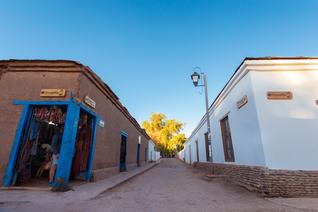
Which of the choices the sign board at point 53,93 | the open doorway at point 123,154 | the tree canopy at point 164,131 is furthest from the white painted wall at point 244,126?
the tree canopy at point 164,131

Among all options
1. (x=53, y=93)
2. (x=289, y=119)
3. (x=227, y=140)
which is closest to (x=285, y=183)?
(x=289, y=119)

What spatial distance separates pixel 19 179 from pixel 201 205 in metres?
5.51

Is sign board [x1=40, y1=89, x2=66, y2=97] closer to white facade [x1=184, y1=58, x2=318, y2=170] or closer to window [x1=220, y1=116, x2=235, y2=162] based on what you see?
white facade [x1=184, y1=58, x2=318, y2=170]

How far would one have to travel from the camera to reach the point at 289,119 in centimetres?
470

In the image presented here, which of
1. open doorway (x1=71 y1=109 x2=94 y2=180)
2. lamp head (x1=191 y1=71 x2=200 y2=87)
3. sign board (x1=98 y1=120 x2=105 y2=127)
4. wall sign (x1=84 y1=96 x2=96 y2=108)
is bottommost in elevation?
open doorway (x1=71 y1=109 x2=94 y2=180)

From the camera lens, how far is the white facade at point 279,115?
4445 mm

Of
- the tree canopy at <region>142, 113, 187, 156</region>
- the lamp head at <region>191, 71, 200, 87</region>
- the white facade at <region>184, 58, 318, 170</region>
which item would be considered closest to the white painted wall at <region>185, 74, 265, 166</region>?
the white facade at <region>184, 58, 318, 170</region>

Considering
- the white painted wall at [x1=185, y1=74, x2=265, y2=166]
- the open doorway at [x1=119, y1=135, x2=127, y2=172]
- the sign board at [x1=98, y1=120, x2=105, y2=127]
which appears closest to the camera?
the white painted wall at [x1=185, y1=74, x2=265, y2=166]

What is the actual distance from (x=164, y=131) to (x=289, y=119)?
114ft

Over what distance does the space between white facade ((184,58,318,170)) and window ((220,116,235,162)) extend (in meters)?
1.41

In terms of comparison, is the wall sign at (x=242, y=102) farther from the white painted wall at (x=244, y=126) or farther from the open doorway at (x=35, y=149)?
the open doorway at (x=35, y=149)

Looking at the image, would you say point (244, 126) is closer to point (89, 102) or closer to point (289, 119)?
point (289, 119)

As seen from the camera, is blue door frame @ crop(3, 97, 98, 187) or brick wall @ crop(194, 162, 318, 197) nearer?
brick wall @ crop(194, 162, 318, 197)

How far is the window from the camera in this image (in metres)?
7.14
